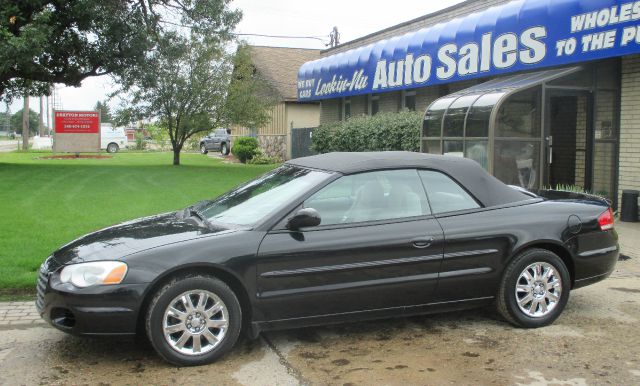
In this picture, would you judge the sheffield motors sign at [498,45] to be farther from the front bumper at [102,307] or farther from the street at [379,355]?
the front bumper at [102,307]

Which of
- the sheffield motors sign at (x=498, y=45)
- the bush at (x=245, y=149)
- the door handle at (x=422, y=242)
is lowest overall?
the door handle at (x=422, y=242)

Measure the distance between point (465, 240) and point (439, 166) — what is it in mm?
681

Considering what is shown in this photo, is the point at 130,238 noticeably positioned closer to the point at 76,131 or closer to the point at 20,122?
the point at 76,131

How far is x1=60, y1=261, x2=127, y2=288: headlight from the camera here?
13.8 ft

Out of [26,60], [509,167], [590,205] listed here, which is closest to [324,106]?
[26,60]

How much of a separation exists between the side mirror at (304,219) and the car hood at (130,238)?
0.47 metres

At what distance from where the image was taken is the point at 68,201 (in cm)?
1263

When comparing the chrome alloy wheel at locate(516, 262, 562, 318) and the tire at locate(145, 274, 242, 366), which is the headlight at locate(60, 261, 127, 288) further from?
the chrome alloy wheel at locate(516, 262, 562, 318)

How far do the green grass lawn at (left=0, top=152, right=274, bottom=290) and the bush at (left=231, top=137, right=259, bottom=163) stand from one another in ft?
32.0

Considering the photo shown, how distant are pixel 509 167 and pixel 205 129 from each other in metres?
17.7

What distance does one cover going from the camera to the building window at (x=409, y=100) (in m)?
18.6

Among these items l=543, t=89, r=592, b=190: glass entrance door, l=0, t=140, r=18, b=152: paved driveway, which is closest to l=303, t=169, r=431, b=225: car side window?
l=543, t=89, r=592, b=190: glass entrance door

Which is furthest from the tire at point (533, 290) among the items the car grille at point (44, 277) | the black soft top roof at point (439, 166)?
the car grille at point (44, 277)

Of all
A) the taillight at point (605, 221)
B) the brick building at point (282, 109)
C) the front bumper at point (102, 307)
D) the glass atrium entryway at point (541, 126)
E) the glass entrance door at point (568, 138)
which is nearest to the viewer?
the front bumper at point (102, 307)
